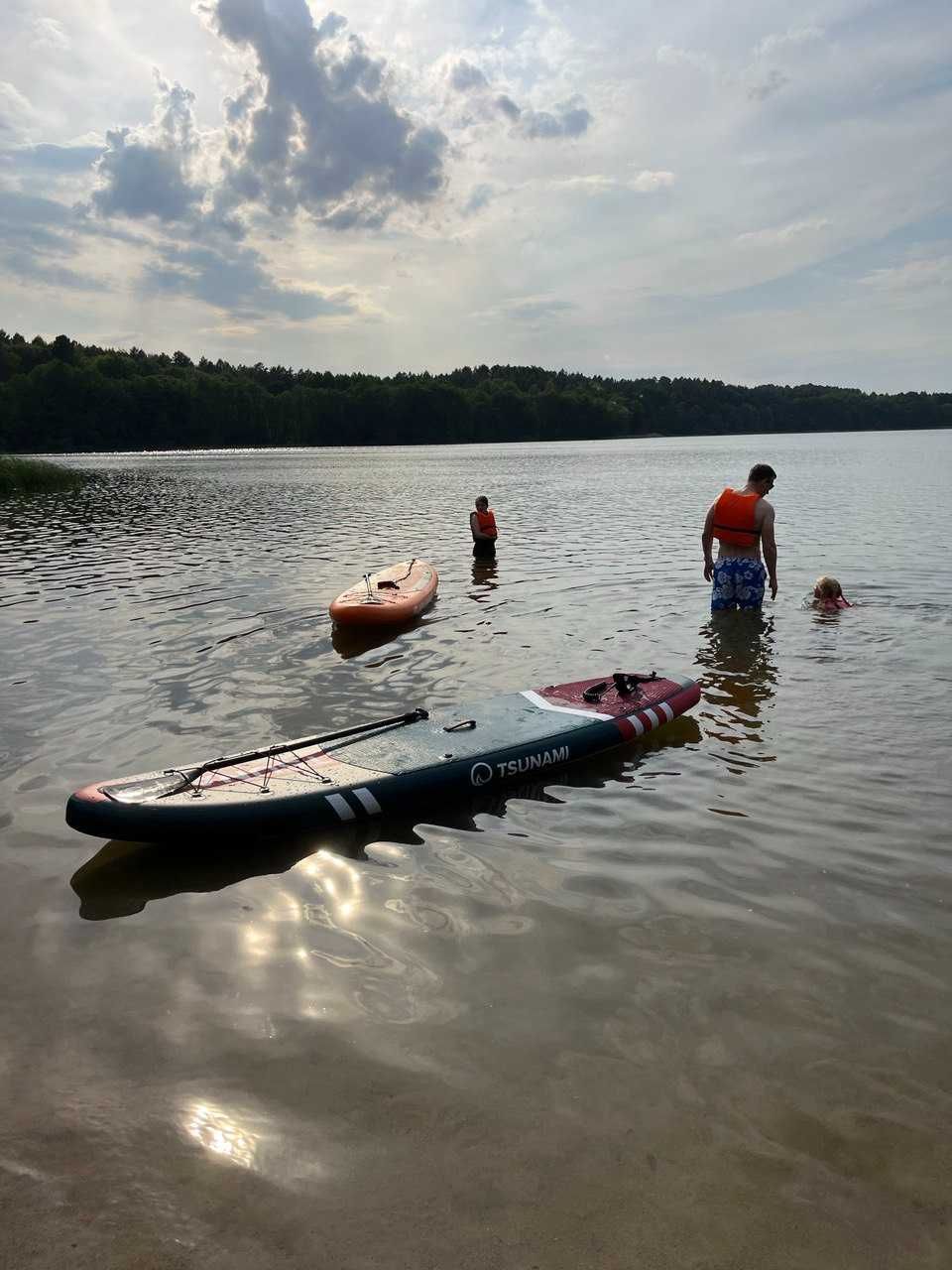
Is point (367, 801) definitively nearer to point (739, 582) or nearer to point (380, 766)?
point (380, 766)

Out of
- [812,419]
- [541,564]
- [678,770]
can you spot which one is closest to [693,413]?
[812,419]

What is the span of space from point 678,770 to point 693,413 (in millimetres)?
178609

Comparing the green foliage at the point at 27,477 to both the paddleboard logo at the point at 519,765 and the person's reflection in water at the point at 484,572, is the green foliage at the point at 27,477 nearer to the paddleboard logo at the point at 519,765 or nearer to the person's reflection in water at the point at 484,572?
the person's reflection in water at the point at 484,572

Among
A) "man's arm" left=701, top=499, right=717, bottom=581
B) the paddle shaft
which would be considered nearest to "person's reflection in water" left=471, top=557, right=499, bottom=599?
"man's arm" left=701, top=499, right=717, bottom=581

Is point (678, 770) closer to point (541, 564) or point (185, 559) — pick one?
point (541, 564)

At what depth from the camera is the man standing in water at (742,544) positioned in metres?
11.2

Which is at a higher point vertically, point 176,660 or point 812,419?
point 812,419

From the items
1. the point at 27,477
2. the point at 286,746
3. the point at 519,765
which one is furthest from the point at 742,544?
the point at 27,477

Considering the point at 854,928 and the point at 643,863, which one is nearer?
the point at 854,928

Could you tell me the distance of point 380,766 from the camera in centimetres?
620

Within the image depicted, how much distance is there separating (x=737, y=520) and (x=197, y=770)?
823 cm

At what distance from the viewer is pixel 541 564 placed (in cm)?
1797

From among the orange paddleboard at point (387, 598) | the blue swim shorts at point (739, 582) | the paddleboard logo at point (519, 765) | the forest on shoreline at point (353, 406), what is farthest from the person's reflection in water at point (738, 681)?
the forest on shoreline at point (353, 406)

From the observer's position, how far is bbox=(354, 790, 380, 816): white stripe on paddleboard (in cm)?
585
